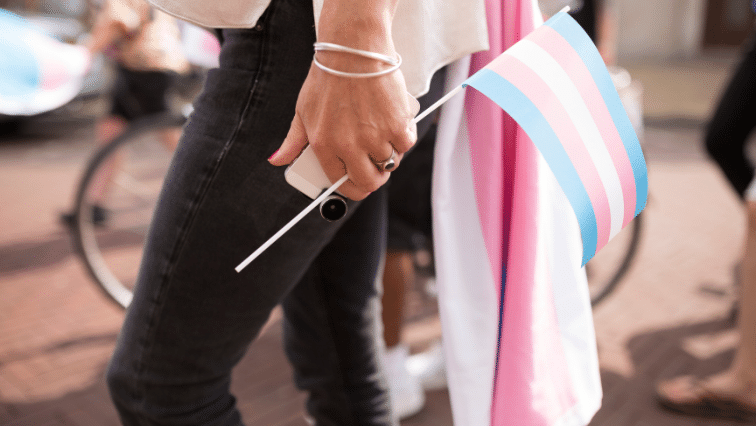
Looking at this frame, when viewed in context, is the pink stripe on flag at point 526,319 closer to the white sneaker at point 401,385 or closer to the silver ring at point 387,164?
the silver ring at point 387,164

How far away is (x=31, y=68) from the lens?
2.15 m

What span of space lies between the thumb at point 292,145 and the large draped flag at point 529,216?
33 cm

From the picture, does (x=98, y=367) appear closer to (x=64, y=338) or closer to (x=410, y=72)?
(x=64, y=338)

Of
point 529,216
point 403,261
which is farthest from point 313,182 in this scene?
point 403,261

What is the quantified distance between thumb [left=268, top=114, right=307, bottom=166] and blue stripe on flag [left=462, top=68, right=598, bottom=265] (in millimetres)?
258

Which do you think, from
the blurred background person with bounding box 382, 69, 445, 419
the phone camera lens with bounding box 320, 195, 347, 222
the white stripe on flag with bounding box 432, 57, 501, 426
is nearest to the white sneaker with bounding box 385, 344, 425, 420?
the blurred background person with bounding box 382, 69, 445, 419

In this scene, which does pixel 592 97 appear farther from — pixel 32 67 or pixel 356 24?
pixel 32 67

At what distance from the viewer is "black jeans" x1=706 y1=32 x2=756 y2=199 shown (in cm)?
237

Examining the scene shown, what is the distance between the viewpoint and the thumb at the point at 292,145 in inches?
30.7

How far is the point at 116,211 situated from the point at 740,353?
317cm

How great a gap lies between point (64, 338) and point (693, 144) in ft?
20.2

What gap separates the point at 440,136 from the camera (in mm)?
1052

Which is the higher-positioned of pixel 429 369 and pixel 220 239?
pixel 220 239

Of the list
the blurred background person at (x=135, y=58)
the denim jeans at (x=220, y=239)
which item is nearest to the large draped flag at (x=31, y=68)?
the blurred background person at (x=135, y=58)
